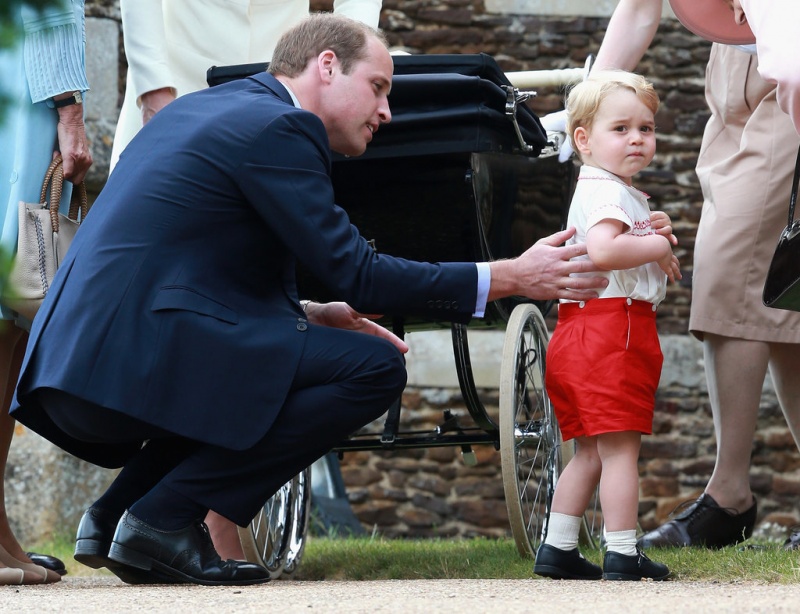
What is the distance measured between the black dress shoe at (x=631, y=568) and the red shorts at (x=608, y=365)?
0.93 feet

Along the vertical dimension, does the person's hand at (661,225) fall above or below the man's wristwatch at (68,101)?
below

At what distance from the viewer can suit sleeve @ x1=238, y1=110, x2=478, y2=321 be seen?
2436 millimetres

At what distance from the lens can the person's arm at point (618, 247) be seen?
263cm

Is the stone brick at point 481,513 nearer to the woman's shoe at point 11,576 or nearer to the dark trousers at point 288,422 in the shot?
the woman's shoe at point 11,576

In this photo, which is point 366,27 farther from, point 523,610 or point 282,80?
point 523,610

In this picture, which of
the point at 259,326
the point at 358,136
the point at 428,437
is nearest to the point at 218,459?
the point at 259,326

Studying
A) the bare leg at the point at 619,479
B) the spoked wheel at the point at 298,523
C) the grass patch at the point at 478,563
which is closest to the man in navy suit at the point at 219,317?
the bare leg at the point at 619,479

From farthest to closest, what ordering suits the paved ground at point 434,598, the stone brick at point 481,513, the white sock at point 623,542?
1. the stone brick at point 481,513
2. the white sock at point 623,542
3. the paved ground at point 434,598

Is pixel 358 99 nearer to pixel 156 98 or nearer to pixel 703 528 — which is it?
pixel 156 98

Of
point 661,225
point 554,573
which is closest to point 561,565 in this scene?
point 554,573

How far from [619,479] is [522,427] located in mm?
791

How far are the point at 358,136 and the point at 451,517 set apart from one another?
14.4 ft

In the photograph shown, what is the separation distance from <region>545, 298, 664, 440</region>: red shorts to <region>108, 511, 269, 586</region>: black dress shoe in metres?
0.90

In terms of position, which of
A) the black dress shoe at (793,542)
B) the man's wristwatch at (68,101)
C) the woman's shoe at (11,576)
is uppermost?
the man's wristwatch at (68,101)
